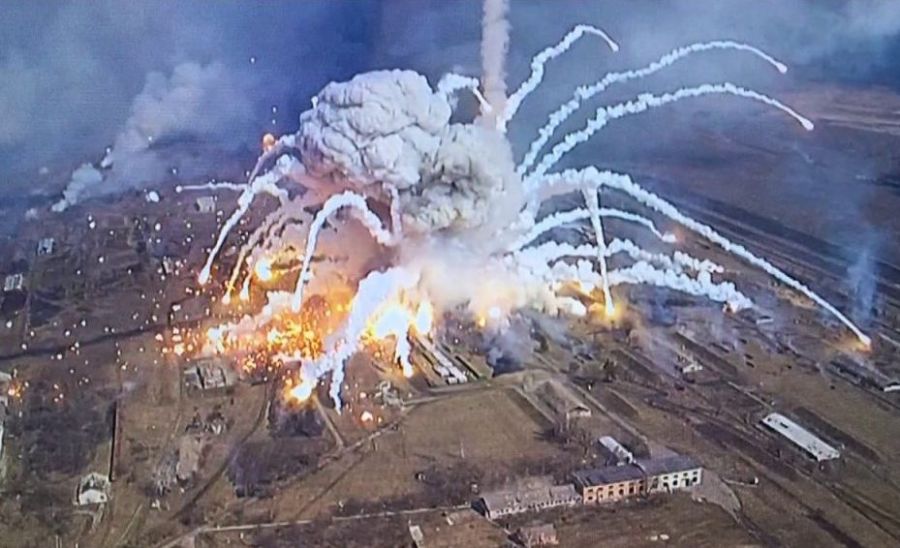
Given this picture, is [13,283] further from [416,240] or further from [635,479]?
[635,479]

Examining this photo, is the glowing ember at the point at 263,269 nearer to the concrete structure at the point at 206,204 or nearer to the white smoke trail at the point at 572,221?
the white smoke trail at the point at 572,221

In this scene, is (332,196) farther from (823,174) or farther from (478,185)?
(823,174)

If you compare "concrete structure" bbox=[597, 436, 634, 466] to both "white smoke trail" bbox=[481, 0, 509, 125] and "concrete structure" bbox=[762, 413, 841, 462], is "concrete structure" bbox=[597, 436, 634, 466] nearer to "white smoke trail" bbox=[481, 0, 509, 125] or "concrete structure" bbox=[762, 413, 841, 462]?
"concrete structure" bbox=[762, 413, 841, 462]

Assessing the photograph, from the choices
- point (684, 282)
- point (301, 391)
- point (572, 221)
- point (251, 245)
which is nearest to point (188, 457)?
point (301, 391)

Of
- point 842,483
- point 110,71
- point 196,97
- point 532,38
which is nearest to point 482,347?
point 842,483

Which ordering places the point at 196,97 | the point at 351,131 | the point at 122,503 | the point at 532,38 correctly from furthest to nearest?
the point at 196,97
the point at 532,38
the point at 351,131
the point at 122,503

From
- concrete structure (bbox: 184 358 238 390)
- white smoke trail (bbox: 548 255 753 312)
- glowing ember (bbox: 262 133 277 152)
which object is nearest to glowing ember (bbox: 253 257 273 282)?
concrete structure (bbox: 184 358 238 390)

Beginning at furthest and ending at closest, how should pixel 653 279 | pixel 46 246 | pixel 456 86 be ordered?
pixel 46 246 < pixel 653 279 < pixel 456 86
